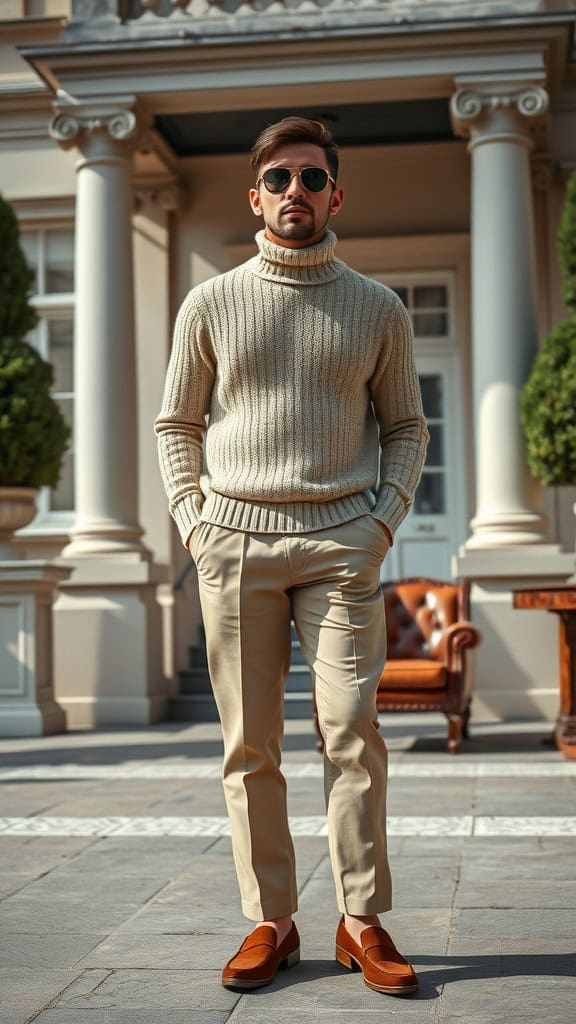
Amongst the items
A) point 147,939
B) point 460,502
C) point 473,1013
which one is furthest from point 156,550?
point 473,1013

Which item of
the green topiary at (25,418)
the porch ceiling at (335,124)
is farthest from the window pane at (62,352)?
the green topiary at (25,418)

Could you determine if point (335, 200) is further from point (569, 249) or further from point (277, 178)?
point (569, 249)

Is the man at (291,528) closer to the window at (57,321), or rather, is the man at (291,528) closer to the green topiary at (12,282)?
the green topiary at (12,282)

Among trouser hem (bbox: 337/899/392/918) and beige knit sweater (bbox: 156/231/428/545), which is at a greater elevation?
beige knit sweater (bbox: 156/231/428/545)

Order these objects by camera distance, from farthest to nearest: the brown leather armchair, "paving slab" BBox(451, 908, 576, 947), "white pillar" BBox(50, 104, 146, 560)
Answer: "white pillar" BBox(50, 104, 146, 560)
the brown leather armchair
"paving slab" BBox(451, 908, 576, 947)

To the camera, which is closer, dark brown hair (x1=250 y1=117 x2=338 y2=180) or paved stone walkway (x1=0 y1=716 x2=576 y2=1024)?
paved stone walkway (x1=0 y1=716 x2=576 y2=1024)

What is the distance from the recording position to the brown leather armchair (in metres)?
7.99

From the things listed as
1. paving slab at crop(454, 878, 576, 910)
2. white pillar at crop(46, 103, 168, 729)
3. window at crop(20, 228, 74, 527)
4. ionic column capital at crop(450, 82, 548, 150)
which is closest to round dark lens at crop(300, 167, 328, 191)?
paving slab at crop(454, 878, 576, 910)

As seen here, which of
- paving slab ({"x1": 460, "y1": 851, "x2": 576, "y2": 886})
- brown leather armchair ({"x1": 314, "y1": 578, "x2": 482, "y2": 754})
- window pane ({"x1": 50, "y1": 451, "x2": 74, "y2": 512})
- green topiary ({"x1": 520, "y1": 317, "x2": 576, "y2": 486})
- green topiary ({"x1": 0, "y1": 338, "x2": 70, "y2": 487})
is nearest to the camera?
paving slab ({"x1": 460, "y1": 851, "x2": 576, "y2": 886})

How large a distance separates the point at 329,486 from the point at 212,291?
0.55 metres

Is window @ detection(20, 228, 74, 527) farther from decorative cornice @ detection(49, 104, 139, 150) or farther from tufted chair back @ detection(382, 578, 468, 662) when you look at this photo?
tufted chair back @ detection(382, 578, 468, 662)

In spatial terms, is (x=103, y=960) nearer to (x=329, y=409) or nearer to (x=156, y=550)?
(x=329, y=409)

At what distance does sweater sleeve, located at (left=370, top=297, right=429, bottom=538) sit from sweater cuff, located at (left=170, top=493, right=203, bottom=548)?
0.43m

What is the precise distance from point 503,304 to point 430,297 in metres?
2.47
